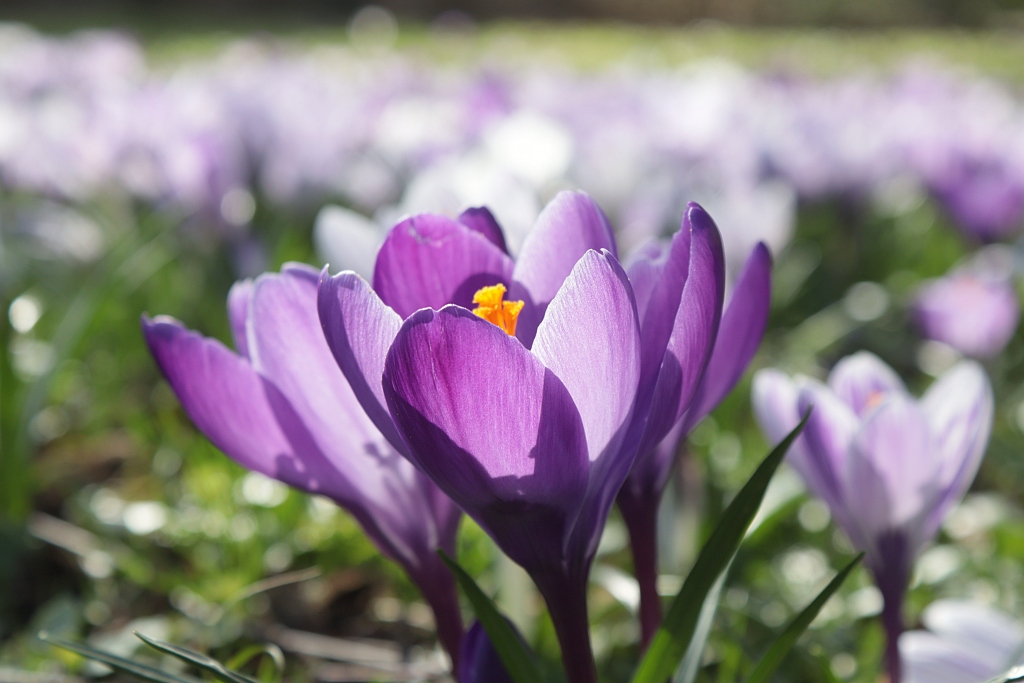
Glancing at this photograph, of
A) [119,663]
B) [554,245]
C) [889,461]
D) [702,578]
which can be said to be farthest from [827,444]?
[119,663]

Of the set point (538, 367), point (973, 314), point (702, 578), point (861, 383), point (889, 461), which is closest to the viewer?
point (538, 367)

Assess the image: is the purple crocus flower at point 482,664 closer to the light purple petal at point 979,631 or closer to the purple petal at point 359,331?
the purple petal at point 359,331

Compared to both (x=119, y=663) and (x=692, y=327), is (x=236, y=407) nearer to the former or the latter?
(x=119, y=663)

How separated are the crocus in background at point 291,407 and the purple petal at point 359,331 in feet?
0.28

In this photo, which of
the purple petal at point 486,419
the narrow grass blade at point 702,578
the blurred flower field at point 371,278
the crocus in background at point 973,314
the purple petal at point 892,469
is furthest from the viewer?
the crocus in background at point 973,314

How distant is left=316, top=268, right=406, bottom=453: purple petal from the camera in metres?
0.58

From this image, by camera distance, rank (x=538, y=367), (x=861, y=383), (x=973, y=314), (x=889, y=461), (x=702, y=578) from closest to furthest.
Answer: (x=538, y=367) → (x=702, y=578) → (x=889, y=461) → (x=861, y=383) → (x=973, y=314)

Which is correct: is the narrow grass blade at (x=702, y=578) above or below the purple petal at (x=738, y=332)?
below

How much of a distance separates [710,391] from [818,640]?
1.92ft

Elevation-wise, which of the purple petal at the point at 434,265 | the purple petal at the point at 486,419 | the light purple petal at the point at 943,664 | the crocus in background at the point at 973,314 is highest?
the crocus in background at the point at 973,314

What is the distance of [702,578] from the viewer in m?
0.67

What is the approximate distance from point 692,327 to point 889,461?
1.11 feet

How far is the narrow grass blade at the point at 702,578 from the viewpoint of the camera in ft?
2.17

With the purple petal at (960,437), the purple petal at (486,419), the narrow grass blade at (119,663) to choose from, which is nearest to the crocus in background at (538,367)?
the purple petal at (486,419)
